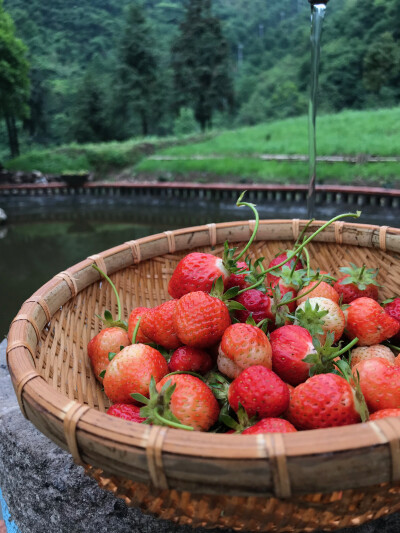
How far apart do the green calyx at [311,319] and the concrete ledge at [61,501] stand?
14.9 inches

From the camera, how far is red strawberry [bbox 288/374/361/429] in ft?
2.44

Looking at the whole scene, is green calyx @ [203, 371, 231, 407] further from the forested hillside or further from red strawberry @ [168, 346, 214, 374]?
the forested hillside

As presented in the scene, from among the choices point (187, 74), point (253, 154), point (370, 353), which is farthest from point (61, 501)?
point (187, 74)

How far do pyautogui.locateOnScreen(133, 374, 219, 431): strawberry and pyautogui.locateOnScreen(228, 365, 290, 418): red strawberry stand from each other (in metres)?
0.06

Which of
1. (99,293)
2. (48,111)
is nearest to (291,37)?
(48,111)

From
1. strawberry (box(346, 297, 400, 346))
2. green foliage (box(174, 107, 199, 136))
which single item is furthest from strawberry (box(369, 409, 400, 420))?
green foliage (box(174, 107, 199, 136))

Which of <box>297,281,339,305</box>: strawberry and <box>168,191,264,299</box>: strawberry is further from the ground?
<box>168,191,264,299</box>: strawberry

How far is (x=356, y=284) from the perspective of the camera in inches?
49.6

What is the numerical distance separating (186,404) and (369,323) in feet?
1.76

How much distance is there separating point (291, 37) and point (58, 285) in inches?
1049

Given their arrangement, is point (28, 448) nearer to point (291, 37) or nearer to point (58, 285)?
point (58, 285)

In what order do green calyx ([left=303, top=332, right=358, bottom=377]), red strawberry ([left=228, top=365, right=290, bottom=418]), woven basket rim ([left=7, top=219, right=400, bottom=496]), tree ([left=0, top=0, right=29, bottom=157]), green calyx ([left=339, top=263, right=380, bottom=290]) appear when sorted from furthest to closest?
tree ([left=0, top=0, right=29, bottom=157]), green calyx ([left=339, top=263, right=380, bottom=290]), green calyx ([left=303, top=332, right=358, bottom=377]), red strawberry ([left=228, top=365, right=290, bottom=418]), woven basket rim ([left=7, top=219, right=400, bottom=496])

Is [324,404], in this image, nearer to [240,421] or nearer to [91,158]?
[240,421]

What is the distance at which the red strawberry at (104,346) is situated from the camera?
3.55 feet
